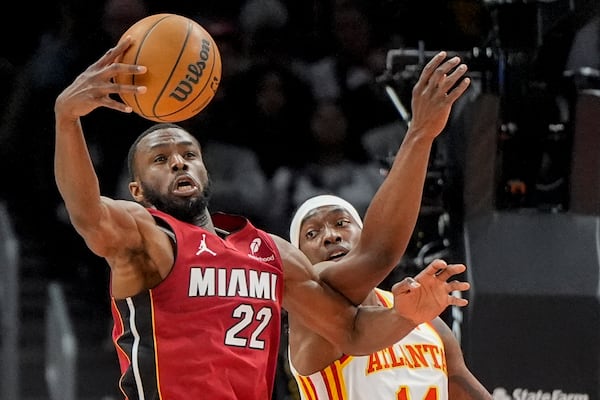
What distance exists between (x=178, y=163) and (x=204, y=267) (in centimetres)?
47

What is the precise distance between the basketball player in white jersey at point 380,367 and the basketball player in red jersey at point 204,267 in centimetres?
35

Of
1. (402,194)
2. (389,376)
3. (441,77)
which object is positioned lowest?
(389,376)

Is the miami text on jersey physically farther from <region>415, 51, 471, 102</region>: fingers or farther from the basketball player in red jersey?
<region>415, 51, 471, 102</region>: fingers

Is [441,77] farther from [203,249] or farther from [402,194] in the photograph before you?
[203,249]

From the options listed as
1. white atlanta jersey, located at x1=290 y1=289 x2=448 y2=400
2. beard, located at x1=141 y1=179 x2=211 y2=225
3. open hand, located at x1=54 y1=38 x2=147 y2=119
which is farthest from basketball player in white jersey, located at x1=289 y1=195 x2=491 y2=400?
open hand, located at x1=54 y1=38 x2=147 y2=119

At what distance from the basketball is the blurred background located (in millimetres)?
3480

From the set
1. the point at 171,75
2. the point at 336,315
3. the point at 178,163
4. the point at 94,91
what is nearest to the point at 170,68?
the point at 171,75

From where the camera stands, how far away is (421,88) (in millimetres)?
3932

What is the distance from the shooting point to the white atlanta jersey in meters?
4.52

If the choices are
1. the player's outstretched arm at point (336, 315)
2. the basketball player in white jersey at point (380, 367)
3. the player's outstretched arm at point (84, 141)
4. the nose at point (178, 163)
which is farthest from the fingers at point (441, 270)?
the player's outstretched arm at point (84, 141)

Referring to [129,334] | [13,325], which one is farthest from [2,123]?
[129,334]

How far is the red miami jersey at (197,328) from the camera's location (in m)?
3.61

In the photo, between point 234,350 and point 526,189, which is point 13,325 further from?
point 234,350

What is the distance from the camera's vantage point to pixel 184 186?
12.9ft
